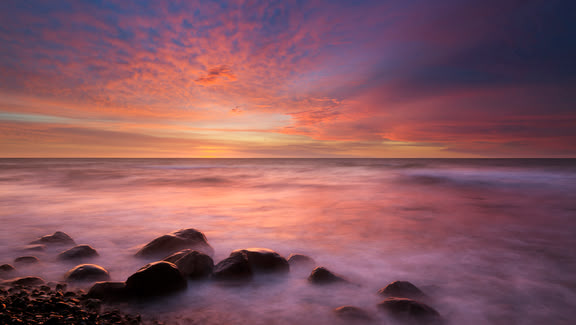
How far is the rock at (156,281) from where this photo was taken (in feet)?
11.5

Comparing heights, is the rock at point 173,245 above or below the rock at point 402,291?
above

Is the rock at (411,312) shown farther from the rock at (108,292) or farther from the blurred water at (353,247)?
the rock at (108,292)

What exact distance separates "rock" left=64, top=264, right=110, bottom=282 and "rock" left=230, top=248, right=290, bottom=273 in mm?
1900

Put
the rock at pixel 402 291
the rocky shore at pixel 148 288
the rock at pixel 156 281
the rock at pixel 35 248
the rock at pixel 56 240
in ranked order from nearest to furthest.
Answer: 1. the rocky shore at pixel 148 288
2. the rock at pixel 156 281
3. the rock at pixel 402 291
4. the rock at pixel 35 248
5. the rock at pixel 56 240

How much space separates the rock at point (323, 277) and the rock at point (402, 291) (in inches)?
26.0

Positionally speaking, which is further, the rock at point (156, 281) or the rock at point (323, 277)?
the rock at point (323, 277)

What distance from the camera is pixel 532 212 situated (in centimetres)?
1046

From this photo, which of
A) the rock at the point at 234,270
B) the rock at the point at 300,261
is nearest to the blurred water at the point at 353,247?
the rock at the point at 234,270

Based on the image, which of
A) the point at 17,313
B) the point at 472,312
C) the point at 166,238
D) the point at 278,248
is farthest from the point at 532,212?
the point at 17,313

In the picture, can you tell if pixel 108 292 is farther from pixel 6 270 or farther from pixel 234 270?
pixel 6 270

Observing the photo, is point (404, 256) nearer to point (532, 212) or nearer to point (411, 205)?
point (411, 205)

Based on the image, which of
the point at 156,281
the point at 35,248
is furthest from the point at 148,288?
the point at 35,248

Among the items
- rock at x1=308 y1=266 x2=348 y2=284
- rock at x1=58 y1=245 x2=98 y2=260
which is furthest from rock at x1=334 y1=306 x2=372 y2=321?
rock at x1=58 y1=245 x2=98 y2=260

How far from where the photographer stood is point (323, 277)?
4.22 m
